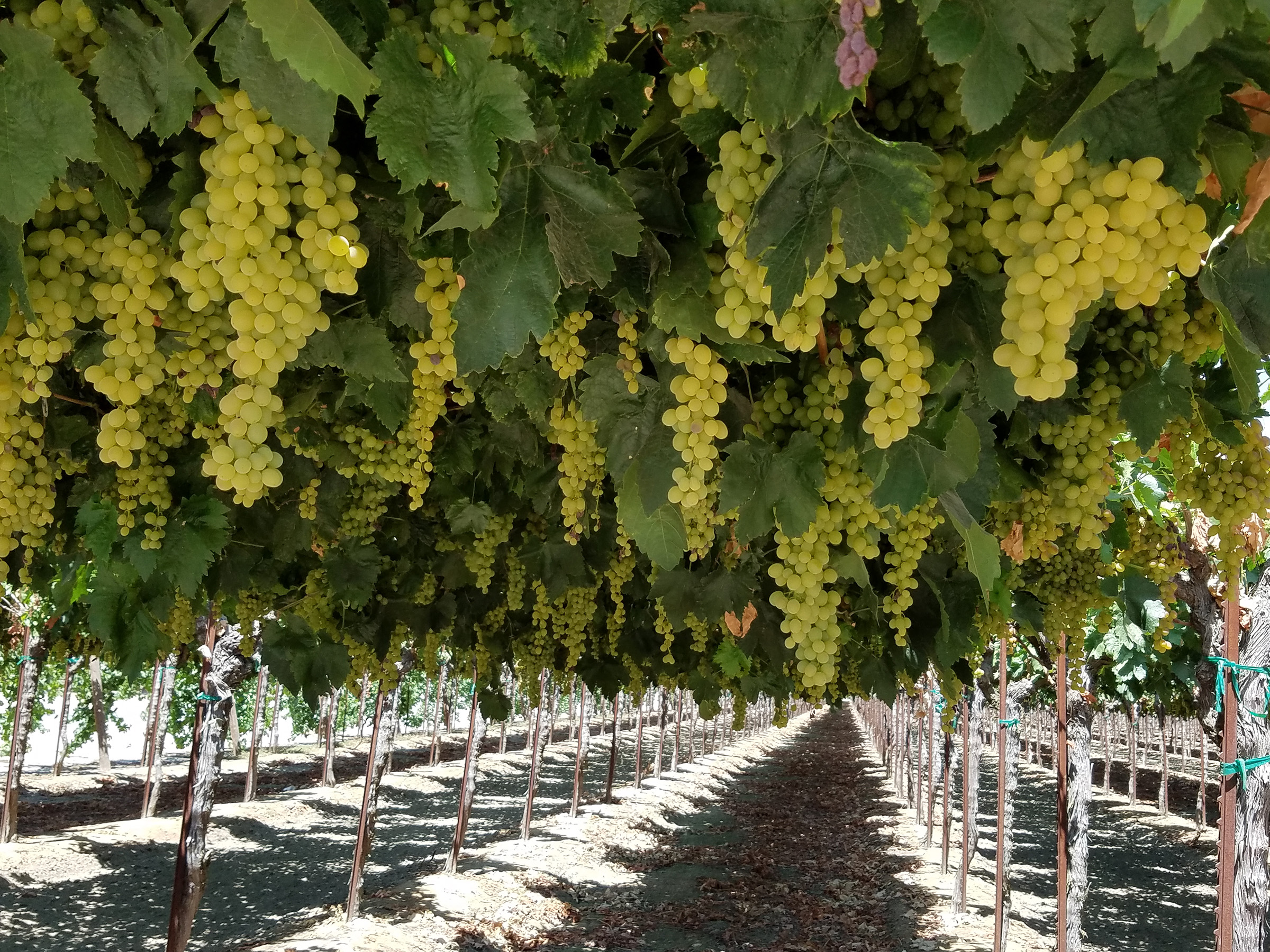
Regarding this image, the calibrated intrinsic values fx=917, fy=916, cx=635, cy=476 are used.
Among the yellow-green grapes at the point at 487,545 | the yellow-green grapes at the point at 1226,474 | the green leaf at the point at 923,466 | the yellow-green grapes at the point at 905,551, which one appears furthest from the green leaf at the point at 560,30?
the yellow-green grapes at the point at 487,545

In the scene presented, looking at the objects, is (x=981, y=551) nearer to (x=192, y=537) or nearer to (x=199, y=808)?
(x=192, y=537)

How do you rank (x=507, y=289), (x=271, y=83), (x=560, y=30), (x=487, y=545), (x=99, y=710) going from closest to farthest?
(x=271, y=83) → (x=560, y=30) → (x=507, y=289) → (x=487, y=545) → (x=99, y=710)

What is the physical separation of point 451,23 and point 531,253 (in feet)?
1.18

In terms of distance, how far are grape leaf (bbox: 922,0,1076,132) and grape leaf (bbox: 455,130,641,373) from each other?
0.56 metres

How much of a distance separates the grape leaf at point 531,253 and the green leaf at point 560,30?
0.15 metres

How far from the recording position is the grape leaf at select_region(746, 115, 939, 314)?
1.25 metres

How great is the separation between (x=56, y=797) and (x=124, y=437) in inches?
862

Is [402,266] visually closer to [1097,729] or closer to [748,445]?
[748,445]

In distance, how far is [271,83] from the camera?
49.1 inches

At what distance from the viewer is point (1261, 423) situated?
2.56 m

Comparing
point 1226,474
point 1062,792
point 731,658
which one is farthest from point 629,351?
point 1062,792

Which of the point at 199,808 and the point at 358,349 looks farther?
the point at 199,808

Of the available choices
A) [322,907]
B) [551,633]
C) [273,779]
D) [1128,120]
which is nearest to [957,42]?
[1128,120]

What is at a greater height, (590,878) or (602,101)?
(602,101)
